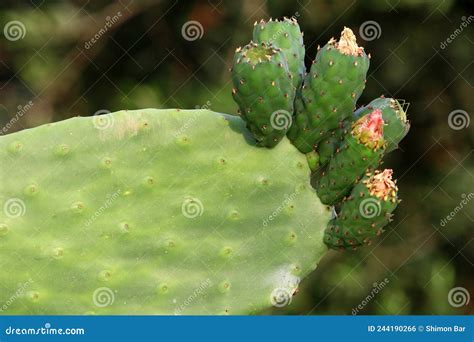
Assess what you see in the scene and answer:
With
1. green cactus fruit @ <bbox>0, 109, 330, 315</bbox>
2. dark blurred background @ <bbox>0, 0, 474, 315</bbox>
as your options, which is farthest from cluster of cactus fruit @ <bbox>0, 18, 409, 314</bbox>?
dark blurred background @ <bbox>0, 0, 474, 315</bbox>

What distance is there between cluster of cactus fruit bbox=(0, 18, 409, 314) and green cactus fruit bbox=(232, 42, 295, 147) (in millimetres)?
30

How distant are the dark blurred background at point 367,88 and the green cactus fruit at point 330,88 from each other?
62.3 inches

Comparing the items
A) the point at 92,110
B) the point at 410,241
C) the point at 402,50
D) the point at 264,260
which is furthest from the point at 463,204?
the point at 264,260

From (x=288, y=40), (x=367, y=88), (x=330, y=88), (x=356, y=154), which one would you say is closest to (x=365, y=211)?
(x=356, y=154)

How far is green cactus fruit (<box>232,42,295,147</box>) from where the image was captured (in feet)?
6.14

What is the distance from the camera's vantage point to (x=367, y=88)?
3.82 meters

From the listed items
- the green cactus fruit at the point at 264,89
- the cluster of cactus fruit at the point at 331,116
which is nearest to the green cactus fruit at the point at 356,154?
the cluster of cactus fruit at the point at 331,116

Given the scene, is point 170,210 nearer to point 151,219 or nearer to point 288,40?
point 151,219

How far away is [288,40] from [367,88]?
6.18ft

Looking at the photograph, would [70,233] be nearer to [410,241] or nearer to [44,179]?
[44,179]

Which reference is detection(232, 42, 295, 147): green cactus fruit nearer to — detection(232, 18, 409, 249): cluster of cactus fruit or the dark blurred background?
detection(232, 18, 409, 249): cluster of cactus fruit

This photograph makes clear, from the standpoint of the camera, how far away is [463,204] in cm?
363

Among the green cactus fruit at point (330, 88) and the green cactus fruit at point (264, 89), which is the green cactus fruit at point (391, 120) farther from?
the green cactus fruit at point (264, 89)

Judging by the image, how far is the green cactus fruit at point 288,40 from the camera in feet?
6.48
